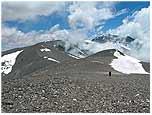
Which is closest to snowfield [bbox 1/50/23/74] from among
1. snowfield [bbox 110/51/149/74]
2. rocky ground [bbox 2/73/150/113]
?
snowfield [bbox 110/51/149/74]

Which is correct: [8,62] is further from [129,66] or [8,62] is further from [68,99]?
[68,99]

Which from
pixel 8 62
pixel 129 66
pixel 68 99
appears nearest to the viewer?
pixel 68 99

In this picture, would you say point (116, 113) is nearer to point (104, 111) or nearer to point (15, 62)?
point (104, 111)

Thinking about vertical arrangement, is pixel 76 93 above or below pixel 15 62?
above

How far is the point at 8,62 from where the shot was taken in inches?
3290

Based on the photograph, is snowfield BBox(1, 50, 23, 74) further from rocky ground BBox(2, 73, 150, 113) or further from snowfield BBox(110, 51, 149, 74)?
rocky ground BBox(2, 73, 150, 113)

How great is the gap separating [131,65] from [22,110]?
39.3m

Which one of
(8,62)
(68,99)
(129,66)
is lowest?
(8,62)

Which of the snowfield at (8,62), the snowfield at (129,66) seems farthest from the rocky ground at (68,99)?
the snowfield at (8,62)

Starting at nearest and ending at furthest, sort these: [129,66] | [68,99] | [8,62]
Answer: [68,99] → [129,66] → [8,62]

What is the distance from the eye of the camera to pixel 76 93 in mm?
14156

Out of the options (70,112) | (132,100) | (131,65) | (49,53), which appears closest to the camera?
(70,112)

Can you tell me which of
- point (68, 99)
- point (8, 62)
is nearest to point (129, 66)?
point (68, 99)

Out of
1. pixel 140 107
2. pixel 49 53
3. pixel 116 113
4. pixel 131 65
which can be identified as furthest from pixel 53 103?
pixel 49 53
